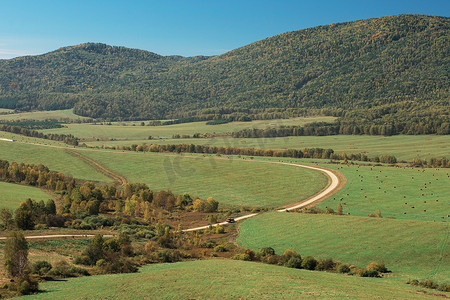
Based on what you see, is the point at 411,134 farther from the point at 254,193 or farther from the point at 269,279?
the point at 269,279

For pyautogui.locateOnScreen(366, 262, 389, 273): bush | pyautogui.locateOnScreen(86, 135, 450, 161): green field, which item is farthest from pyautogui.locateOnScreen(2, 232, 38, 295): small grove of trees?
pyautogui.locateOnScreen(86, 135, 450, 161): green field

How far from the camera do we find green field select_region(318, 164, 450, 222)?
90.4 m

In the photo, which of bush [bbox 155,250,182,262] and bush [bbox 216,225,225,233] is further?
bush [bbox 216,225,225,233]

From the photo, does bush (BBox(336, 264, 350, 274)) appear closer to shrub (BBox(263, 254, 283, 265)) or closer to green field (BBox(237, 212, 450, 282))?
green field (BBox(237, 212, 450, 282))

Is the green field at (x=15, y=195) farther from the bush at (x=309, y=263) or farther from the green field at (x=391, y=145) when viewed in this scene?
the green field at (x=391, y=145)

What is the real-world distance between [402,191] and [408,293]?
227ft

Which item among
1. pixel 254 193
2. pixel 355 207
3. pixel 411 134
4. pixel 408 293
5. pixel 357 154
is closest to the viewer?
pixel 408 293

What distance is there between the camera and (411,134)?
196 metres

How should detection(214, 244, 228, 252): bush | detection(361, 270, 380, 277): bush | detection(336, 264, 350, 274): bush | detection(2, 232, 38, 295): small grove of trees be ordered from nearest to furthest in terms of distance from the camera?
1. detection(2, 232, 38, 295): small grove of trees
2. detection(361, 270, 380, 277): bush
3. detection(336, 264, 350, 274): bush
4. detection(214, 244, 228, 252): bush

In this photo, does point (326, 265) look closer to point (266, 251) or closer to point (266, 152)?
point (266, 251)

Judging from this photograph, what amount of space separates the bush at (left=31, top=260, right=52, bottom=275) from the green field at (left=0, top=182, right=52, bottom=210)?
157 feet

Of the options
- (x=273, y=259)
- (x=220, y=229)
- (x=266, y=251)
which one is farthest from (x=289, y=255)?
(x=220, y=229)

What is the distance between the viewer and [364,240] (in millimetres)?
68250

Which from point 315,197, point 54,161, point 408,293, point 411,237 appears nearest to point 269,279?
point 408,293
